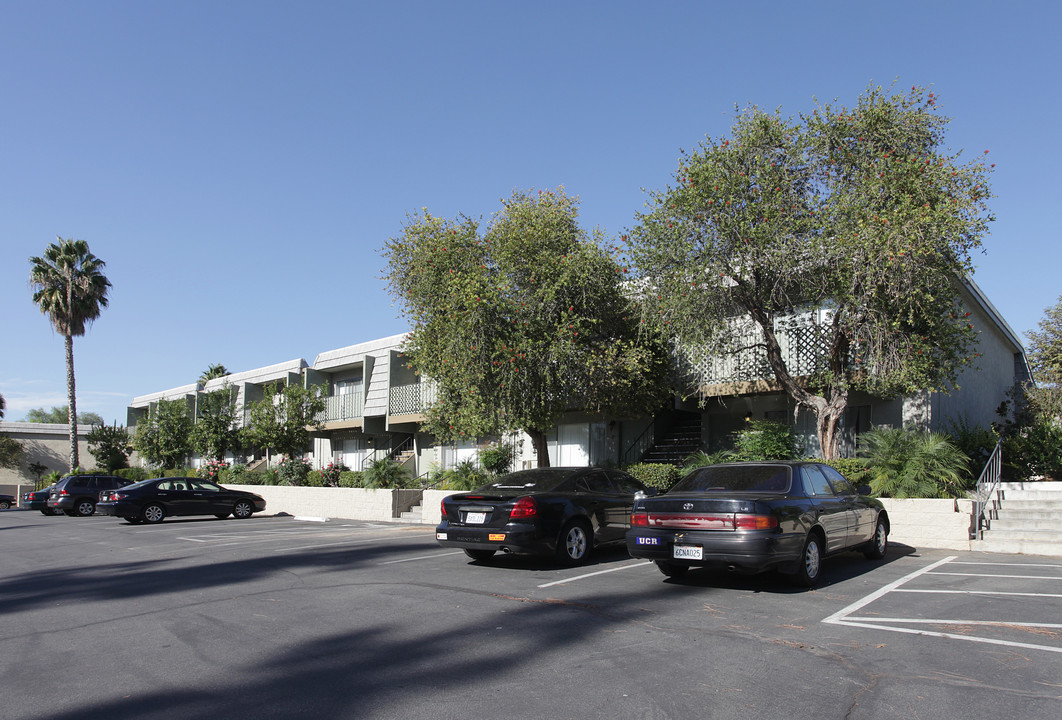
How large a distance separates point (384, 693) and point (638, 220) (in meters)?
12.4

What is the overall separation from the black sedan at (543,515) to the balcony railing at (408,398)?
16.3 metres

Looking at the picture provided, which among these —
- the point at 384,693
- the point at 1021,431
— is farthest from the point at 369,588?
the point at 1021,431

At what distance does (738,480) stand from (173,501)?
19.7 meters

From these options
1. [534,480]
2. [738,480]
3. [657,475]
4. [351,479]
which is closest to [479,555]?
[534,480]

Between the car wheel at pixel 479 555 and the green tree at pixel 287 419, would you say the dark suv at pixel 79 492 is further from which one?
the car wheel at pixel 479 555

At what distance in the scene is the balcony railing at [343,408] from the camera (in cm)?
3156

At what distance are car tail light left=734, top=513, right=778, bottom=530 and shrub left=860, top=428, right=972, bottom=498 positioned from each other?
280 inches

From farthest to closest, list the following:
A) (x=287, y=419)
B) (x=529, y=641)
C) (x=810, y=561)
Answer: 1. (x=287, y=419)
2. (x=810, y=561)
3. (x=529, y=641)

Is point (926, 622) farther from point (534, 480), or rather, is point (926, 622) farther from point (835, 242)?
point (835, 242)

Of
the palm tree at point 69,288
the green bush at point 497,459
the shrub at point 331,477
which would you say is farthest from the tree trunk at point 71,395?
the green bush at point 497,459

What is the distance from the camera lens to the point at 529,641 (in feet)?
20.7

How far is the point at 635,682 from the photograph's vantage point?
5.16 metres

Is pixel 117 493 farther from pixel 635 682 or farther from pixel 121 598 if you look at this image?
pixel 635 682

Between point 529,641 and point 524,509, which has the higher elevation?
point 524,509
